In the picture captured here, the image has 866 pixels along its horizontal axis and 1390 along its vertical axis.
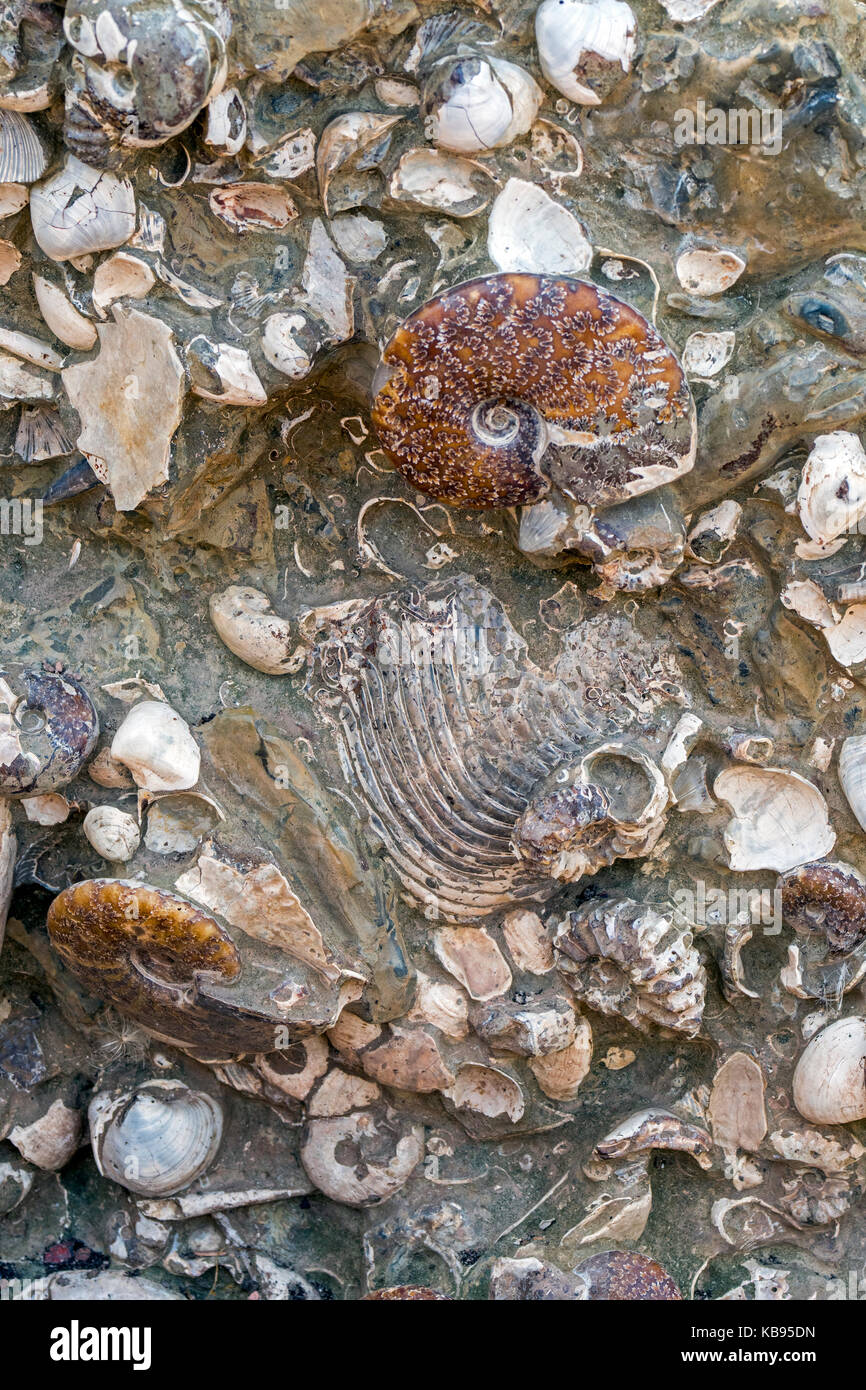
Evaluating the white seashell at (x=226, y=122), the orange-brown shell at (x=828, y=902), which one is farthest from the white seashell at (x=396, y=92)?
the orange-brown shell at (x=828, y=902)

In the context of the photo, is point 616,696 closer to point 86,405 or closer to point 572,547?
point 572,547

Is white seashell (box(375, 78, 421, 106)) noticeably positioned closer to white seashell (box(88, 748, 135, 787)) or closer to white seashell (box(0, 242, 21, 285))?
white seashell (box(0, 242, 21, 285))

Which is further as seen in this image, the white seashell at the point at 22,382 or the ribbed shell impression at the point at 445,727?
the ribbed shell impression at the point at 445,727

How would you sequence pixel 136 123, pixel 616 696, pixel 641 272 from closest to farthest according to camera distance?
pixel 136 123 < pixel 641 272 < pixel 616 696

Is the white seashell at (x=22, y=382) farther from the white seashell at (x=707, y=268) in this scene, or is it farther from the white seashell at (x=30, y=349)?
the white seashell at (x=707, y=268)

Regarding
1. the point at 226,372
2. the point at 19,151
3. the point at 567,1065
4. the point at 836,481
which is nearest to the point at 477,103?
the point at 226,372

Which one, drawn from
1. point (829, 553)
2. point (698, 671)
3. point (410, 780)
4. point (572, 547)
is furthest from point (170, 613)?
point (829, 553)
